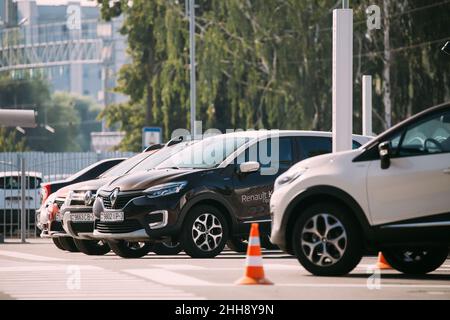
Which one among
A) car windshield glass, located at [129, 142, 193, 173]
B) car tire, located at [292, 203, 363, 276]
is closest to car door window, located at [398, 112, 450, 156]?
car tire, located at [292, 203, 363, 276]

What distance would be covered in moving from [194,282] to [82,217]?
7839mm

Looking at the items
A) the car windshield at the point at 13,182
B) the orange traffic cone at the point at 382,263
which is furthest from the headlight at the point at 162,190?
the car windshield at the point at 13,182

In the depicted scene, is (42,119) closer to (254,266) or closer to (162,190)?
(162,190)

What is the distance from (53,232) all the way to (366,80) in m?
9.65

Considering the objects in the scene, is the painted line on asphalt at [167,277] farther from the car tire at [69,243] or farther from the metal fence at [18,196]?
the metal fence at [18,196]

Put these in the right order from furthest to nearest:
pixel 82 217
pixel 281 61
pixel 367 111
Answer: pixel 281 61
pixel 367 111
pixel 82 217

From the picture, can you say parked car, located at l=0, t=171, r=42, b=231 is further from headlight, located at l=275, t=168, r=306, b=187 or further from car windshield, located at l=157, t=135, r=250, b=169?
headlight, located at l=275, t=168, r=306, b=187

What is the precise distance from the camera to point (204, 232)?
1952 centimetres

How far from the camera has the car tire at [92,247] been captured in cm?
2302

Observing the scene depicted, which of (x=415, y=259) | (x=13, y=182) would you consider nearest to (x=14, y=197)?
(x=13, y=182)

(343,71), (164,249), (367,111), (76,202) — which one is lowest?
(164,249)

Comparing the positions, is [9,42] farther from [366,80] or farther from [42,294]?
[42,294]

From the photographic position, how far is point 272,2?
53.3 meters

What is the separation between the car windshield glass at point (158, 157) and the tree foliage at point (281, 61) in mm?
27521
